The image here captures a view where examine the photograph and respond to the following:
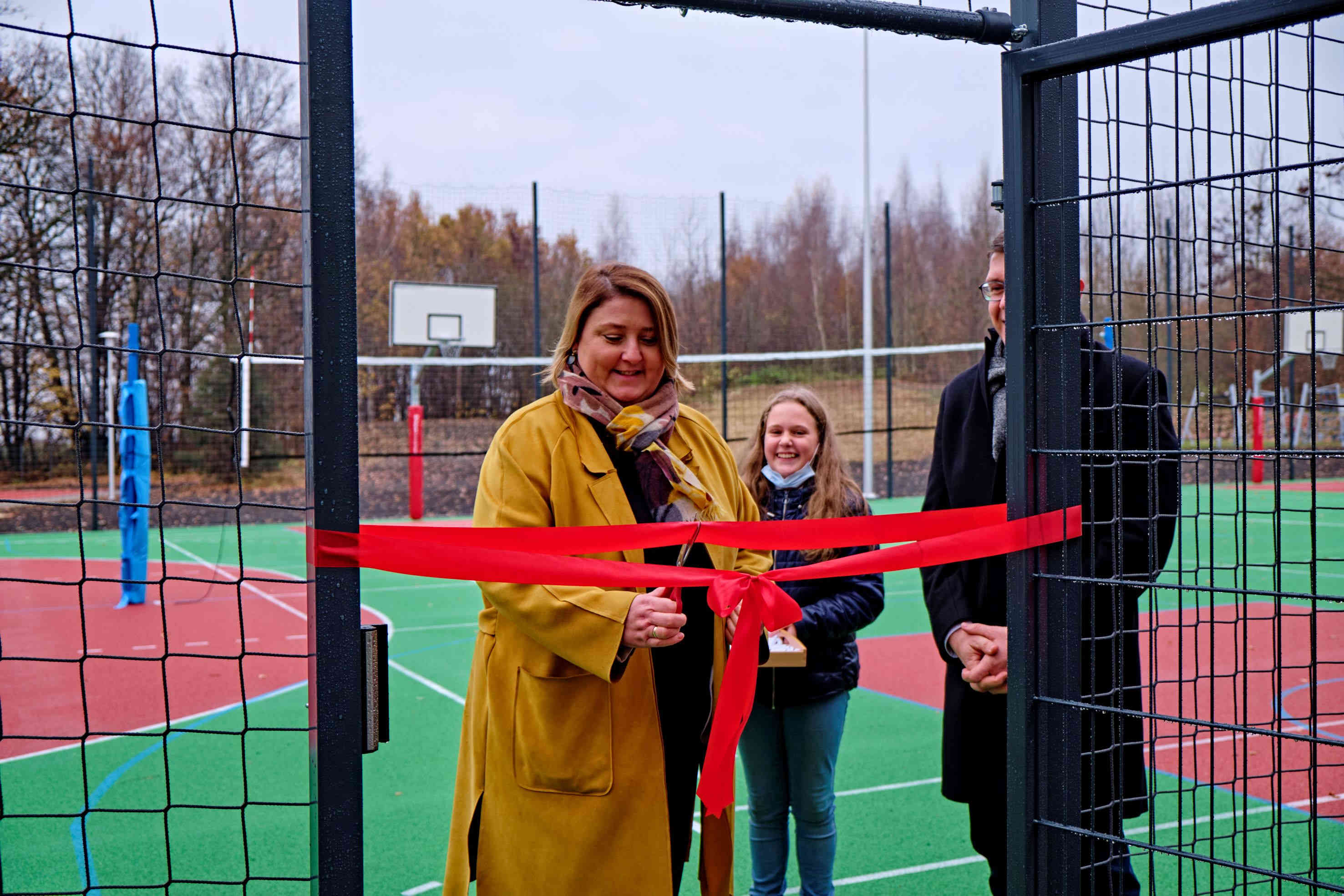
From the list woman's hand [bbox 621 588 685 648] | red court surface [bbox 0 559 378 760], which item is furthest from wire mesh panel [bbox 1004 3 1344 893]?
red court surface [bbox 0 559 378 760]

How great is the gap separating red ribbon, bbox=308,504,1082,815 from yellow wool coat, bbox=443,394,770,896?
97 mm

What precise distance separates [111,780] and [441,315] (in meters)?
12.5

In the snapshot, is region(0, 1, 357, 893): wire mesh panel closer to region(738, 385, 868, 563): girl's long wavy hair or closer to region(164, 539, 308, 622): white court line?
region(164, 539, 308, 622): white court line

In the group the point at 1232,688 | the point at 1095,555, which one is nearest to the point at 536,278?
the point at 1232,688

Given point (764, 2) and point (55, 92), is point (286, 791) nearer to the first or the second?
point (764, 2)

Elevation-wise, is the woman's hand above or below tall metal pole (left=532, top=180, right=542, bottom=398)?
below

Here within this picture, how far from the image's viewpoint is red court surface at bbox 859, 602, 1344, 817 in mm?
4090

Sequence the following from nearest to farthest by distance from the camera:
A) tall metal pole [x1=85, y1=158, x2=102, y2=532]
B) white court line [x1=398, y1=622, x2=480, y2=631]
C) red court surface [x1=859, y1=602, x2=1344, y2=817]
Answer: red court surface [x1=859, y1=602, x2=1344, y2=817], white court line [x1=398, y1=622, x2=480, y2=631], tall metal pole [x1=85, y1=158, x2=102, y2=532]

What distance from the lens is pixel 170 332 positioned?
1554 centimetres

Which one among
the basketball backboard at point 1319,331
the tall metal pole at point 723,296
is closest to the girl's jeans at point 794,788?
the tall metal pole at point 723,296

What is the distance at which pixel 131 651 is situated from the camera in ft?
22.6

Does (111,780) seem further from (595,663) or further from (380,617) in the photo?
(380,617)

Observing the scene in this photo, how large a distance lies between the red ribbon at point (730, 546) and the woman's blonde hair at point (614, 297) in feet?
1.28

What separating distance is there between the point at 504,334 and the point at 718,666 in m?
16.7
